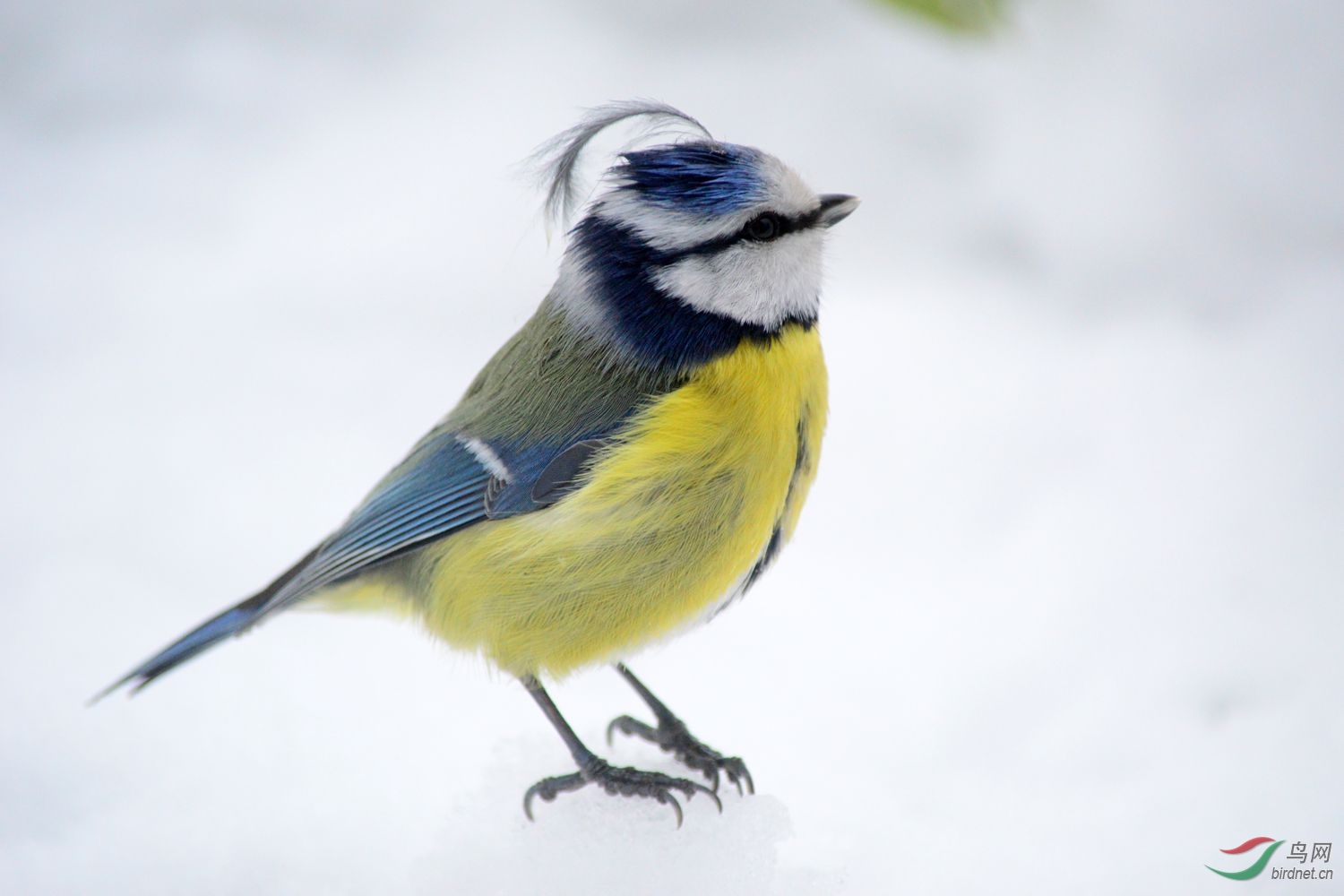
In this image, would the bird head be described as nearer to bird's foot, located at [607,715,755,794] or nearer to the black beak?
the black beak

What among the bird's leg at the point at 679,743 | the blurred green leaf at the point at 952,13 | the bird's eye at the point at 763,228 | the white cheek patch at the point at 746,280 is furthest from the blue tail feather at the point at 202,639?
the blurred green leaf at the point at 952,13

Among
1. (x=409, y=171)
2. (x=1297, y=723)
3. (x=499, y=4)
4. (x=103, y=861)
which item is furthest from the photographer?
(x=499, y=4)

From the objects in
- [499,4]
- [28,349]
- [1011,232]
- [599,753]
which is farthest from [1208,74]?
[28,349]

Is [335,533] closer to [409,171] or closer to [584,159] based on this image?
[584,159]

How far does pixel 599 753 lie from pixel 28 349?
1896 millimetres

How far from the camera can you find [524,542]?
1.63m

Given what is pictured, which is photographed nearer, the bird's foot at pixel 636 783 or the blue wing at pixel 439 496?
the blue wing at pixel 439 496

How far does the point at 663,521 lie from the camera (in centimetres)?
156

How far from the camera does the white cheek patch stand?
63.6 inches

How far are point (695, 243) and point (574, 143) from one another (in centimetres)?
22

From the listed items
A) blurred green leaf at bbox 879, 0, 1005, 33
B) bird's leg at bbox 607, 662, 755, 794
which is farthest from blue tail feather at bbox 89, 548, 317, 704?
blurred green leaf at bbox 879, 0, 1005, 33

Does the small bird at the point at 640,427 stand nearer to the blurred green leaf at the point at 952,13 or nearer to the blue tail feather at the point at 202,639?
the blue tail feather at the point at 202,639

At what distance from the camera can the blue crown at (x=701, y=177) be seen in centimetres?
159


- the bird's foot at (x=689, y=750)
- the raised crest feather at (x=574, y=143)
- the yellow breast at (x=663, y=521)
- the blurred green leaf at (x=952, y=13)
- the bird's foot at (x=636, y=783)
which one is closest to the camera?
the blurred green leaf at (x=952, y=13)
